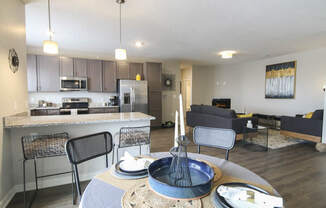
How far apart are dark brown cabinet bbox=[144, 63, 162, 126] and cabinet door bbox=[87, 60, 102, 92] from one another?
1.51 metres

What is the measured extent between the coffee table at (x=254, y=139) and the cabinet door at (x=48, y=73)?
535 centimetres

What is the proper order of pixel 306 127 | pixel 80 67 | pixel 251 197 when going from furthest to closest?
1. pixel 80 67
2. pixel 306 127
3. pixel 251 197

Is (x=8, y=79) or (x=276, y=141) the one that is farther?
(x=276, y=141)

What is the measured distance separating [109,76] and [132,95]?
100 centimetres

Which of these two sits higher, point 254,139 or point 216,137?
point 216,137

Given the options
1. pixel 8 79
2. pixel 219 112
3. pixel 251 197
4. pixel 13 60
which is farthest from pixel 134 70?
pixel 251 197

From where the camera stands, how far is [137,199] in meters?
0.84

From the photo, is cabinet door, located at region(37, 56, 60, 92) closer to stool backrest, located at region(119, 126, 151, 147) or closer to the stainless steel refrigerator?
the stainless steel refrigerator

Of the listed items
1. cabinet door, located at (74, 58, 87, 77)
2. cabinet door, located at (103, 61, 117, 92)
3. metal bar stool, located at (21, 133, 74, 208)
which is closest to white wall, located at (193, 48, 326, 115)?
cabinet door, located at (103, 61, 117, 92)

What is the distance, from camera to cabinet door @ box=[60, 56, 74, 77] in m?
5.00

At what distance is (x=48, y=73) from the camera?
4.87 meters

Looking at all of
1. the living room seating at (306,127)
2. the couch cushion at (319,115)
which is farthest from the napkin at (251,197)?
the couch cushion at (319,115)


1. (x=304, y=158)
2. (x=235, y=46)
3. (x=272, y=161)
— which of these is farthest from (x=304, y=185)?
(x=235, y=46)

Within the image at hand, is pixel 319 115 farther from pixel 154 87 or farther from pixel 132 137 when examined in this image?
pixel 154 87
